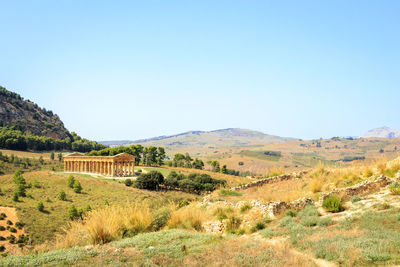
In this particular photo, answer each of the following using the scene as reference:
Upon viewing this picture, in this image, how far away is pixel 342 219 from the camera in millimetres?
9656

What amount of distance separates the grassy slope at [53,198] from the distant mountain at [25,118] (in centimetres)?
7539

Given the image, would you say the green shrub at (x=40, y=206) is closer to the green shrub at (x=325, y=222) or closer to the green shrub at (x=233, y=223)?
the green shrub at (x=233, y=223)

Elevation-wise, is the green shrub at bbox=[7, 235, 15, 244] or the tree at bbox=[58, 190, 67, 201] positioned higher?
the tree at bbox=[58, 190, 67, 201]

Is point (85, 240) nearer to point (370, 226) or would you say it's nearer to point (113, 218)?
point (113, 218)

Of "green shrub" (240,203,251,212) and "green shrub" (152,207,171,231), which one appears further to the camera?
"green shrub" (240,203,251,212)

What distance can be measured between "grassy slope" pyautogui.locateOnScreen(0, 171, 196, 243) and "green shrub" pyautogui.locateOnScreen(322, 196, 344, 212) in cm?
1981

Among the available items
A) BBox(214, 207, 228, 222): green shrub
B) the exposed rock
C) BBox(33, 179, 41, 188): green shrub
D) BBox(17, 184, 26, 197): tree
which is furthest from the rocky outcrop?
BBox(33, 179, 41, 188): green shrub

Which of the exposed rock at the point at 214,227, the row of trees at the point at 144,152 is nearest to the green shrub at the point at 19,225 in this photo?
the exposed rock at the point at 214,227

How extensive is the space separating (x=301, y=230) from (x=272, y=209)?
8.78 ft

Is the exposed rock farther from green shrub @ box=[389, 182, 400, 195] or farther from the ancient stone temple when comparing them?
the ancient stone temple

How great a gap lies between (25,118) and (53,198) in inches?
3997

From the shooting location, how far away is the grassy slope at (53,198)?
3366cm

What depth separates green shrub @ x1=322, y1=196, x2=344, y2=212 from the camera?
431 inches

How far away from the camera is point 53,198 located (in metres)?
43.8
